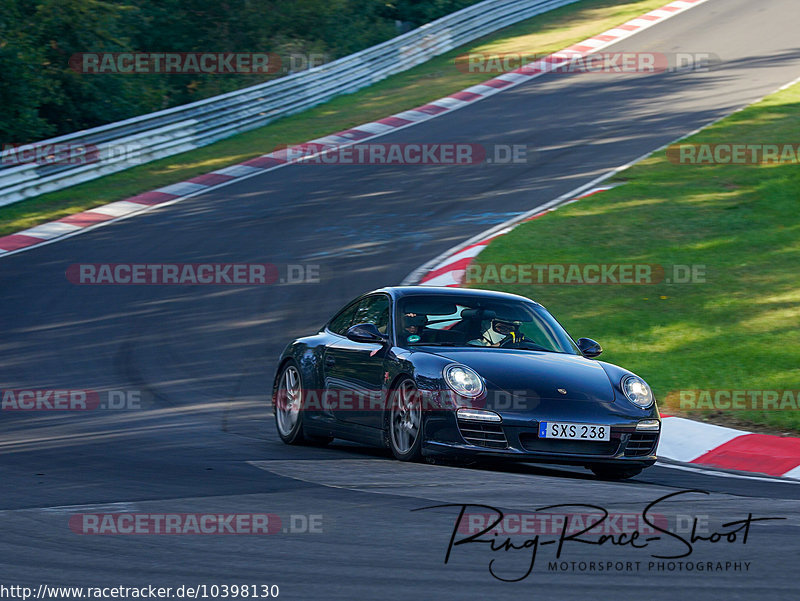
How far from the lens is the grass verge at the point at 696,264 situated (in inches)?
416

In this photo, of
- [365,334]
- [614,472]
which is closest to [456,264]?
[365,334]

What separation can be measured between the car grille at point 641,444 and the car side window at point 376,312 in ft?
6.54

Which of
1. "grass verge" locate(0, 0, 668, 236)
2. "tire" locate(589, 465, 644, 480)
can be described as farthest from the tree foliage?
"tire" locate(589, 465, 644, 480)

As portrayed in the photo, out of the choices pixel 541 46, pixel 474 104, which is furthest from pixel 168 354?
pixel 541 46

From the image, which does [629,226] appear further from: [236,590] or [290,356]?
[236,590]

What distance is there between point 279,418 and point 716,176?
475 inches

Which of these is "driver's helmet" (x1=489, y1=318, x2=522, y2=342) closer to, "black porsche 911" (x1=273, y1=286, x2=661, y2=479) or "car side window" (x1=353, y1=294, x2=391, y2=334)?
"black porsche 911" (x1=273, y1=286, x2=661, y2=479)

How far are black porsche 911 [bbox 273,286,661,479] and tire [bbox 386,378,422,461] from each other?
0.01 meters

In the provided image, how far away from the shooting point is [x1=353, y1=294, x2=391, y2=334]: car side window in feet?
28.3

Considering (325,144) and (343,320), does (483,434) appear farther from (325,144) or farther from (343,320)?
(325,144)

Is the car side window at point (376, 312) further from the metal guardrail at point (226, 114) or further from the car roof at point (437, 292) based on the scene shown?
the metal guardrail at point (226, 114)

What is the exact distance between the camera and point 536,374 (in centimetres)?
758

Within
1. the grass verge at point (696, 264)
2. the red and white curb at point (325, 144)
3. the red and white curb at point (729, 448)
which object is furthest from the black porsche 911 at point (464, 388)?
the red and white curb at point (325, 144)

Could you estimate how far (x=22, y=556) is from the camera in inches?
197
